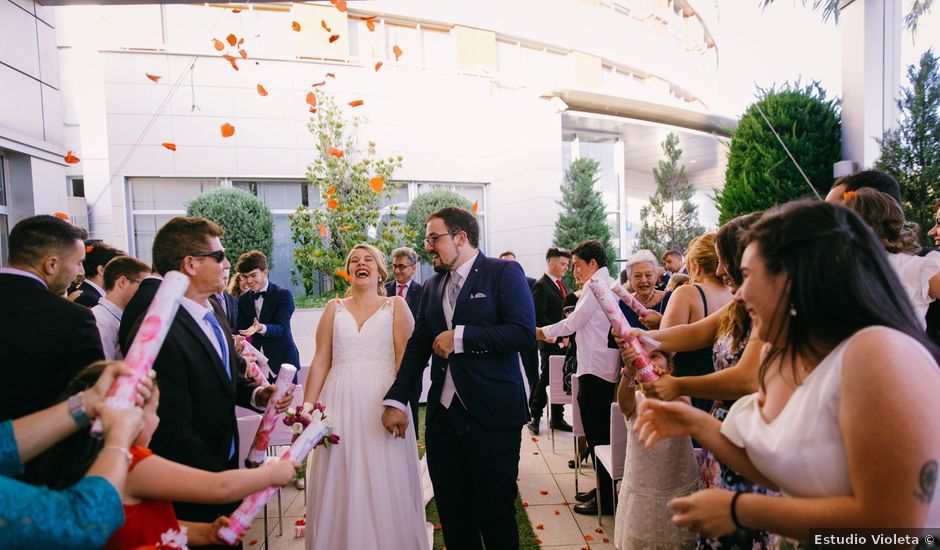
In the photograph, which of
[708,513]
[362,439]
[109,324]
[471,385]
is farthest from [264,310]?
[708,513]

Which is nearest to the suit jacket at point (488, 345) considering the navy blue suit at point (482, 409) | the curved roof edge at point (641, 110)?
the navy blue suit at point (482, 409)

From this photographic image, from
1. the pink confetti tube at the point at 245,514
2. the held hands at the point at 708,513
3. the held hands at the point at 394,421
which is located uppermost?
the held hands at the point at 708,513

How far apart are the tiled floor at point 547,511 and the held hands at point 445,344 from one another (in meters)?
1.80

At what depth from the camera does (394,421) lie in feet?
9.82

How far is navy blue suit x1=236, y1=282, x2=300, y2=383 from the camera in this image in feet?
17.3

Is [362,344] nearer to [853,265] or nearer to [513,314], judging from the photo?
[513,314]

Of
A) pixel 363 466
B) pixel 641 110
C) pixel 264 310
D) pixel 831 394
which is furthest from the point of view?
pixel 641 110

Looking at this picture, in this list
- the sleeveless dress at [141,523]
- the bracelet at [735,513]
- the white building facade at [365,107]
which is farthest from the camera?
the white building facade at [365,107]

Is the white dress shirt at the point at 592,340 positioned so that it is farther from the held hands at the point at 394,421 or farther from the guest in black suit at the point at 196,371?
the guest in black suit at the point at 196,371

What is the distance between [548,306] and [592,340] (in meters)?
2.28

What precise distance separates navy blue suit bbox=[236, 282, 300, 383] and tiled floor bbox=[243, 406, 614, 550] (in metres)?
1.39

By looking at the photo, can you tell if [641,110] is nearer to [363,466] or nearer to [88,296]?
[363,466]

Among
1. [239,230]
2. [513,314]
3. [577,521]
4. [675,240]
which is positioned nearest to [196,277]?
[513,314]

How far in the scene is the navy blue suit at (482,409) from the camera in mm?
2738
